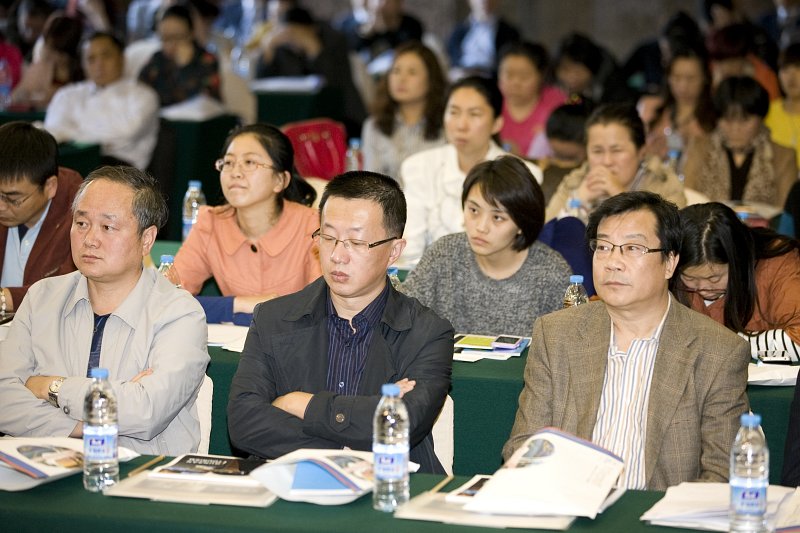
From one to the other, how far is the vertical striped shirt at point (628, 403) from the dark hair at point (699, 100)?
3976 millimetres

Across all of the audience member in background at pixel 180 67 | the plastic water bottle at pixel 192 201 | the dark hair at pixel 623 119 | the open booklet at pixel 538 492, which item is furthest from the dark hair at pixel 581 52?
the open booklet at pixel 538 492

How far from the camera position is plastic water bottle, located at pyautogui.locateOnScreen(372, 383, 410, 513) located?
231cm

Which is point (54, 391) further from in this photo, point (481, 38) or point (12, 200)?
point (481, 38)

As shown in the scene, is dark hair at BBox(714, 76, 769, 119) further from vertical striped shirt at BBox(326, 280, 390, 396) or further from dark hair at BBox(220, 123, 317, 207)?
vertical striped shirt at BBox(326, 280, 390, 396)

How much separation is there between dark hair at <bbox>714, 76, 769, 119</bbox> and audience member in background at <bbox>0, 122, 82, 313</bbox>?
136 inches

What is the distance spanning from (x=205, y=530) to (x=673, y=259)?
1403mm

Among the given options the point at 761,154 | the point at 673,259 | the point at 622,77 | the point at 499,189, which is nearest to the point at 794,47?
the point at 761,154

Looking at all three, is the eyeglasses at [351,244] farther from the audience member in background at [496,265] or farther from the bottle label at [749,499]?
the bottle label at [749,499]

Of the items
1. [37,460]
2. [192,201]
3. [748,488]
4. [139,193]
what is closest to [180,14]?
[192,201]

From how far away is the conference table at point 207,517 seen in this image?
2215 millimetres

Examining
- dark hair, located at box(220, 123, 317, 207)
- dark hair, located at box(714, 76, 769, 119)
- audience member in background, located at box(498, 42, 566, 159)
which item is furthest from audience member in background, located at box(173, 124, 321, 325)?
audience member in background, located at box(498, 42, 566, 159)

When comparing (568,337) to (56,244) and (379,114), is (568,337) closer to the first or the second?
(56,244)

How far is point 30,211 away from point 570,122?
2.83 metres

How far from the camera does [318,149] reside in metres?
6.21
